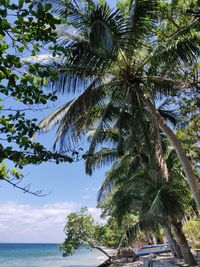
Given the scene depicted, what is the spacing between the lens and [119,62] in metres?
8.16

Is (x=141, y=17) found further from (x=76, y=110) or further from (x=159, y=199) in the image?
(x=159, y=199)

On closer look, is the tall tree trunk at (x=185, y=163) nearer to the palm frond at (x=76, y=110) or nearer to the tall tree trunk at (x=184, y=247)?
the palm frond at (x=76, y=110)

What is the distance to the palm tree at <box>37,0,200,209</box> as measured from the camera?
23.9ft

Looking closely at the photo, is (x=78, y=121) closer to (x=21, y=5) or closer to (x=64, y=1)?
(x=64, y=1)

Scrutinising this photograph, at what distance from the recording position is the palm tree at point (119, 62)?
727 centimetres

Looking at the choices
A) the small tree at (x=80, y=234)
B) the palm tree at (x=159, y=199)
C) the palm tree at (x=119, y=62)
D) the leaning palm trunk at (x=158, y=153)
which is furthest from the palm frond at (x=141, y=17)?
the small tree at (x=80, y=234)

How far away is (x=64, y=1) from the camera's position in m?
7.59

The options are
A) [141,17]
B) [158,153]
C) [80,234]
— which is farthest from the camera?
[80,234]

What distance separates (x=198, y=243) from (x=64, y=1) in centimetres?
1969

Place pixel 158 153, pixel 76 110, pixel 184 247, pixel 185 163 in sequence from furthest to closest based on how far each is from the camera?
pixel 184 247
pixel 76 110
pixel 158 153
pixel 185 163

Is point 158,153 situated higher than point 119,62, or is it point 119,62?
point 119,62

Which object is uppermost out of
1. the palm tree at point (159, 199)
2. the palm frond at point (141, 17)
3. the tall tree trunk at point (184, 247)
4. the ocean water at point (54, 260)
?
the ocean water at point (54, 260)

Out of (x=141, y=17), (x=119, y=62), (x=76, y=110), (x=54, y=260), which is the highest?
(x=54, y=260)

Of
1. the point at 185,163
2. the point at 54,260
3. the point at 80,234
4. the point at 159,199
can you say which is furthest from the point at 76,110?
the point at 54,260
